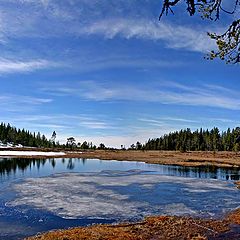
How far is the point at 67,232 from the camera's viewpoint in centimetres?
1867

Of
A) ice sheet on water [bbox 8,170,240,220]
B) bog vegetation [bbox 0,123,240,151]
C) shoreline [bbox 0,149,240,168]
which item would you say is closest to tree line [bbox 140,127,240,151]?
bog vegetation [bbox 0,123,240,151]

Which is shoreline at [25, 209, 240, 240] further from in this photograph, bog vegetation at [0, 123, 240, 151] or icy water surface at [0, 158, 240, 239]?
bog vegetation at [0, 123, 240, 151]

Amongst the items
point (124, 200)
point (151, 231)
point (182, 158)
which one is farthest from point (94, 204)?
point (182, 158)

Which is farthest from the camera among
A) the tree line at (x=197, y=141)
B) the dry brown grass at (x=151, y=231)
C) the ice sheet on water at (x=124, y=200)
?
the tree line at (x=197, y=141)

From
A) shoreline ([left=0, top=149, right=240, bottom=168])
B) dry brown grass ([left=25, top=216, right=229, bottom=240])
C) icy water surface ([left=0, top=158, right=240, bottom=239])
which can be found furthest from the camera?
shoreline ([left=0, top=149, right=240, bottom=168])

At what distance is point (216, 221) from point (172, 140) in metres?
170

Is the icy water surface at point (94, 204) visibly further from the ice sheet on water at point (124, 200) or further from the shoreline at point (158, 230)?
the shoreline at point (158, 230)

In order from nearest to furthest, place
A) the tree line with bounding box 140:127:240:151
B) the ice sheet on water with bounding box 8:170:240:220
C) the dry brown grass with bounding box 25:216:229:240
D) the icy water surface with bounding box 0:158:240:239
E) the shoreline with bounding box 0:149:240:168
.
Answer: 1. the dry brown grass with bounding box 25:216:229:240
2. the icy water surface with bounding box 0:158:240:239
3. the ice sheet on water with bounding box 8:170:240:220
4. the shoreline with bounding box 0:149:240:168
5. the tree line with bounding box 140:127:240:151

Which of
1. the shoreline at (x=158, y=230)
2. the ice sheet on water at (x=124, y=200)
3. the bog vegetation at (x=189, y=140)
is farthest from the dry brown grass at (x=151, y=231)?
the bog vegetation at (x=189, y=140)

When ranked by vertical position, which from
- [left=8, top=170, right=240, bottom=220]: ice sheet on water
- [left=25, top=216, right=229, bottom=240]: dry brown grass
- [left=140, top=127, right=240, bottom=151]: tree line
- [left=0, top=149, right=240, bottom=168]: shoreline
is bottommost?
[left=25, top=216, right=229, bottom=240]: dry brown grass

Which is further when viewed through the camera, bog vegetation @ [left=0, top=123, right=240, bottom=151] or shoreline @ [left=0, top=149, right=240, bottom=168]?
bog vegetation @ [left=0, top=123, right=240, bottom=151]

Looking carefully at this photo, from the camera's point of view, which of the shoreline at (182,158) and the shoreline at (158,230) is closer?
the shoreline at (158,230)

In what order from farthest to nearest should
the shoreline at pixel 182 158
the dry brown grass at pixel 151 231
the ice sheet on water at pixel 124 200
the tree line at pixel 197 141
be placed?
the tree line at pixel 197 141 < the shoreline at pixel 182 158 < the ice sheet on water at pixel 124 200 < the dry brown grass at pixel 151 231

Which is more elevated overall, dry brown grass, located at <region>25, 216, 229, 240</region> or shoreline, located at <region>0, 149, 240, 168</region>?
shoreline, located at <region>0, 149, 240, 168</region>
